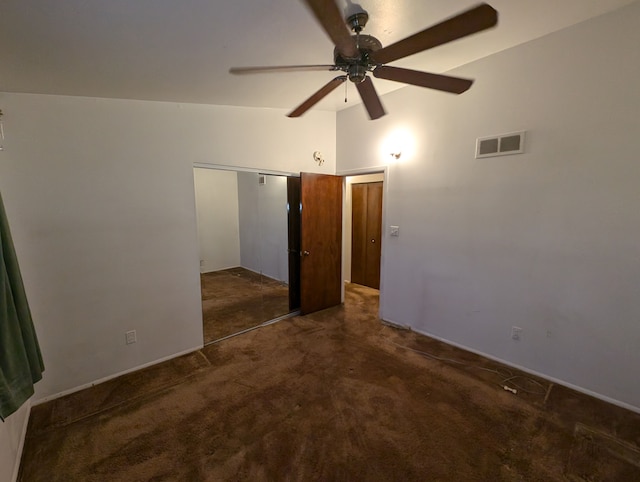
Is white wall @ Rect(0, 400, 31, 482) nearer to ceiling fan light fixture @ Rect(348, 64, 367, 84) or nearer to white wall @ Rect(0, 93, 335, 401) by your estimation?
white wall @ Rect(0, 93, 335, 401)

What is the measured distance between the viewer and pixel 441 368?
258cm

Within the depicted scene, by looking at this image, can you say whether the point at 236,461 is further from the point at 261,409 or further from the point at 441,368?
the point at 441,368

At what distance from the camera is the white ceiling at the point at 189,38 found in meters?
1.34

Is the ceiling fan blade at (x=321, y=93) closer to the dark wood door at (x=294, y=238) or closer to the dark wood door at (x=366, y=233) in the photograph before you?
the dark wood door at (x=294, y=238)

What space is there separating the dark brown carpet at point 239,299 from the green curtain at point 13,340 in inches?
72.6

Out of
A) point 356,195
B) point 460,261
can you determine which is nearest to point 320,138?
point 356,195

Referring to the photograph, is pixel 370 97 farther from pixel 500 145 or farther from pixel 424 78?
pixel 500 145

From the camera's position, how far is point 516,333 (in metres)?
2.55

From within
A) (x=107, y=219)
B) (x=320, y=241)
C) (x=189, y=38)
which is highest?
(x=189, y=38)

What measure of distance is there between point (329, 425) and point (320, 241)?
2291 millimetres

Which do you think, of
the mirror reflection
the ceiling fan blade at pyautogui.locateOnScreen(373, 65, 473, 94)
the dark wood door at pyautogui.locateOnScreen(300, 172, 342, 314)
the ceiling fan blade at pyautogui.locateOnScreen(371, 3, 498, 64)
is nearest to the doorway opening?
the dark wood door at pyautogui.locateOnScreen(300, 172, 342, 314)

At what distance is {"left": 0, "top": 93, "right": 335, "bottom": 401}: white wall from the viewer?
Answer: 2.02 meters

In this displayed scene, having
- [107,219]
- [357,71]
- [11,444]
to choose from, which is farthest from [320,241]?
[11,444]

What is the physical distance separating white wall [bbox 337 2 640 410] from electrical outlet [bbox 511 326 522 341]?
0.04m
